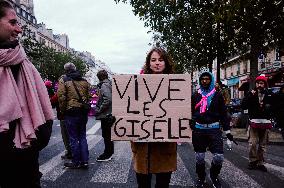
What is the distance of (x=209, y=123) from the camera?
6.11 metres

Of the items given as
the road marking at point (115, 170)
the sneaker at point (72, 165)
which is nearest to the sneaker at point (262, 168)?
the road marking at point (115, 170)

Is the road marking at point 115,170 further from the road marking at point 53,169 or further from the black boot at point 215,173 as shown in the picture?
the black boot at point 215,173

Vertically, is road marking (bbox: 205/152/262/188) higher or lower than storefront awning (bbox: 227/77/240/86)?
lower

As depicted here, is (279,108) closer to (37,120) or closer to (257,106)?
(257,106)

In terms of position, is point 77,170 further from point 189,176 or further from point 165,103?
point 165,103

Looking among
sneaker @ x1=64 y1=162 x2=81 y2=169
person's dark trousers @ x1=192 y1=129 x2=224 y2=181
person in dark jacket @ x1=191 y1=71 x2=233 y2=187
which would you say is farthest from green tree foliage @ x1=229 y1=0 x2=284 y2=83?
person's dark trousers @ x1=192 y1=129 x2=224 y2=181

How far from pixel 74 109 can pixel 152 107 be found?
4.02 meters

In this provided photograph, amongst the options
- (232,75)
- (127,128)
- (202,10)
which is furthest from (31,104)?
(232,75)

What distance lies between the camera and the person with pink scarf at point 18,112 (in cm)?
249

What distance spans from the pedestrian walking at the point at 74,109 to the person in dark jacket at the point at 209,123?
2379mm

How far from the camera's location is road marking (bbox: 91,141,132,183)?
254 inches

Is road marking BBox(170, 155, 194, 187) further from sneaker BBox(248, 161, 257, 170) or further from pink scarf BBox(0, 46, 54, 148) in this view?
pink scarf BBox(0, 46, 54, 148)

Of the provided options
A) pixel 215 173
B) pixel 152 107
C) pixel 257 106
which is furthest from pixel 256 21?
pixel 152 107

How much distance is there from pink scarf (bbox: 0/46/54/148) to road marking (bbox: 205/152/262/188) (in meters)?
4.30
